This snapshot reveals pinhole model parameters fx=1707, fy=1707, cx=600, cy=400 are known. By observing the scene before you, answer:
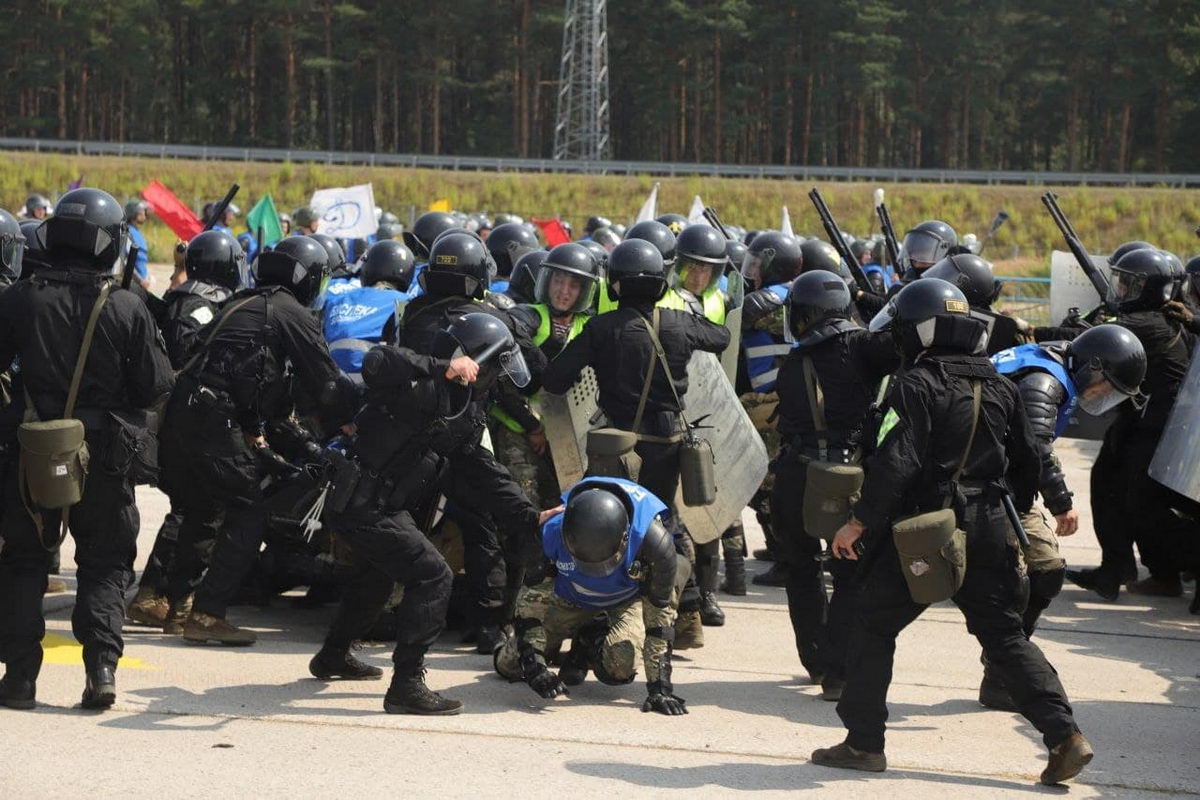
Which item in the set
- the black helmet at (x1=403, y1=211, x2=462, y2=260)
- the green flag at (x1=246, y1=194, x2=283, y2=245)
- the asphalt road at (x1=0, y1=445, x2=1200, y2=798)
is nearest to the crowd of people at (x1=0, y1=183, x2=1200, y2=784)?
the asphalt road at (x1=0, y1=445, x2=1200, y2=798)

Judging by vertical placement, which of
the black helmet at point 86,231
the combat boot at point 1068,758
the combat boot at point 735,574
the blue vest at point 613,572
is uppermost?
the black helmet at point 86,231

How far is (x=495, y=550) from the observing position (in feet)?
27.4

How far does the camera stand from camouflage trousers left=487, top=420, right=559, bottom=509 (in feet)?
28.8

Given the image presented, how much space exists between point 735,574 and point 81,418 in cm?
449

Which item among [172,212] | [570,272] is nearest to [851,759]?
[570,272]

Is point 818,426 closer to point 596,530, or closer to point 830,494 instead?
point 830,494

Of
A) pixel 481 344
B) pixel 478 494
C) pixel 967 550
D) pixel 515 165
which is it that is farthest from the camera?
pixel 515 165

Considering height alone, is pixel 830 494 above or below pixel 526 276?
below

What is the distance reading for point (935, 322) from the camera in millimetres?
6359

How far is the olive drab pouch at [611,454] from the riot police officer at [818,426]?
2.32 feet

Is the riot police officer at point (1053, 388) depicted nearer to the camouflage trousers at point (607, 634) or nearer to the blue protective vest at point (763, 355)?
the camouflage trousers at point (607, 634)

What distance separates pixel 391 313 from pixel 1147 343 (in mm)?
4338

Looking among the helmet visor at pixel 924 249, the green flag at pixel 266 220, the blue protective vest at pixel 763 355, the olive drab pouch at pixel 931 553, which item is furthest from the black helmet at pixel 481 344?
the green flag at pixel 266 220

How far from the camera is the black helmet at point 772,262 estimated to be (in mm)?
10695
